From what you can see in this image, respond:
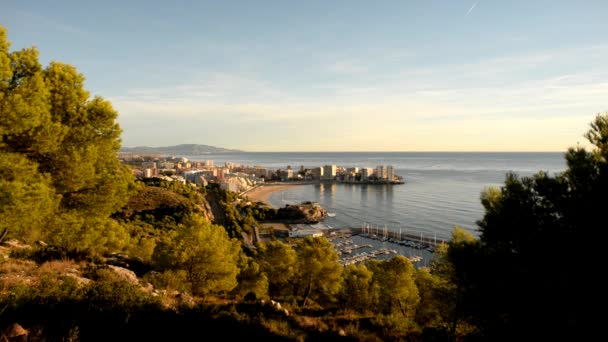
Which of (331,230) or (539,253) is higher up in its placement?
(539,253)

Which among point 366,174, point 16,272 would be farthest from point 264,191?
point 16,272

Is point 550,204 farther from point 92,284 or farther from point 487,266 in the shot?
point 92,284

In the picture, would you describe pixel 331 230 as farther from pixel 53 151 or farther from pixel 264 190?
pixel 264 190

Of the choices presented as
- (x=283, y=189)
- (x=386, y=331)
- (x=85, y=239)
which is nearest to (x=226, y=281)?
(x=85, y=239)

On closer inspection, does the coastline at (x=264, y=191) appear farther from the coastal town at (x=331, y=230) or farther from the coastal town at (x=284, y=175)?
the coastal town at (x=284, y=175)

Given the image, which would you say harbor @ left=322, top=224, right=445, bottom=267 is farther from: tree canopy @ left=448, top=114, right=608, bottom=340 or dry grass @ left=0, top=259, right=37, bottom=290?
dry grass @ left=0, top=259, right=37, bottom=290

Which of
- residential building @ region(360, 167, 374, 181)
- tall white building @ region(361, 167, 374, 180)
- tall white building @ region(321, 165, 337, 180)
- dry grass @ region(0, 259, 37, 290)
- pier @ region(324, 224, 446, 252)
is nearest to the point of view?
dry grass @ region(0, 259, 37, 290)

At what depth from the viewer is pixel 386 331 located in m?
9.52

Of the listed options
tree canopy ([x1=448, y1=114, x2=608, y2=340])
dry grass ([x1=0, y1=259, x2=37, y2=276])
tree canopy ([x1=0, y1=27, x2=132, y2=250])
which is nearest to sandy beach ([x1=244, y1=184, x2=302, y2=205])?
dry grass ([x1=0, y1=259, x2=37, y2=276])

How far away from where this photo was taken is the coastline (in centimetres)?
10143

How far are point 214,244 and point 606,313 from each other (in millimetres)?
13293

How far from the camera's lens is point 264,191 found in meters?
118

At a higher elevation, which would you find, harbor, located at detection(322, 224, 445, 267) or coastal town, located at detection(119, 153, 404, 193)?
coastal town, located at detection(119, 153, 404, 193)

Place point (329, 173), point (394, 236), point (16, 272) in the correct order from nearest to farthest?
1. point (16, 272)
2. point (394, 236)
3. point (329, 173)
